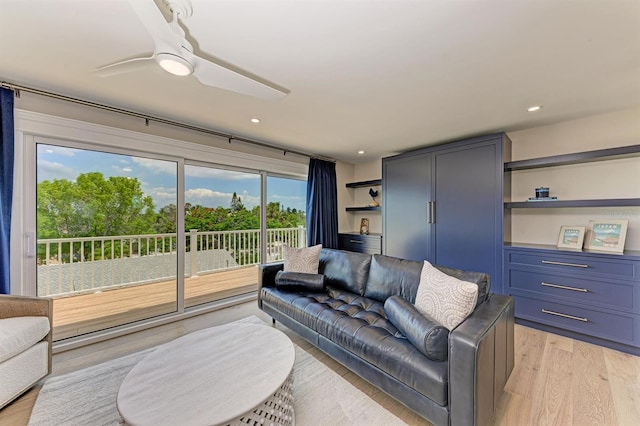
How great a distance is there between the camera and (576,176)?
9.04 feet

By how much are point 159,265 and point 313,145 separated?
2.90 m

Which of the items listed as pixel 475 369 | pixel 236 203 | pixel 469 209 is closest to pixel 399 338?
pixel 475 369

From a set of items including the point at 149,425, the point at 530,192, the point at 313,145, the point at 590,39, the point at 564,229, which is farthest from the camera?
the point at 313,145

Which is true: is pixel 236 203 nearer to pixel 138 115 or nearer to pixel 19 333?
pixel 138 115

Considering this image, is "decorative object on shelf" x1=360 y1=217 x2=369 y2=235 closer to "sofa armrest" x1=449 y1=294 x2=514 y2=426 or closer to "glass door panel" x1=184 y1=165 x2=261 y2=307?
"glass door panel" x1=184 y1=165 x2=261 y2=307

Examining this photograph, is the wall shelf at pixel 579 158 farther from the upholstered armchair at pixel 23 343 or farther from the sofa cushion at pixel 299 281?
the upholstered armchair at pixel 23 343

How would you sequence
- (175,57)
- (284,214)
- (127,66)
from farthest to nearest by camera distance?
(284,214) < (127,66) < (175,57)

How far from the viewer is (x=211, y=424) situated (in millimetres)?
1002

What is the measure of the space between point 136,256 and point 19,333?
1756mm

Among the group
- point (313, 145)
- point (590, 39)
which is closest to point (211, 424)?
point (590, 39)

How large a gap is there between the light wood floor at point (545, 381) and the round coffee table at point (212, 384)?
754mm

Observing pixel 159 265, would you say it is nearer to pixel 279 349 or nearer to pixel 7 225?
pixel 7 225

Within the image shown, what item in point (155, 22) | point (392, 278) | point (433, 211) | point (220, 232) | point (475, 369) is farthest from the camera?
point (220, 232)

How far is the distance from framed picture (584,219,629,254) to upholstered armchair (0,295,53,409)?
4930mm
